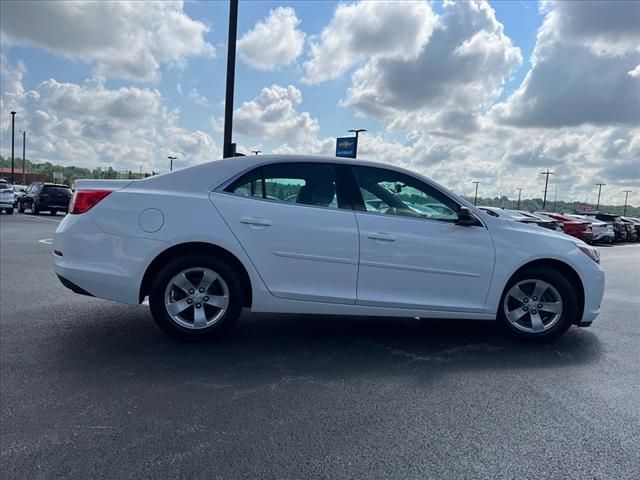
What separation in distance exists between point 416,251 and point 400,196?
0.56m

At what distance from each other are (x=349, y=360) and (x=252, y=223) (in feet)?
4.70

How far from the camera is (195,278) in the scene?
4160 mm

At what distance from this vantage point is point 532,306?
15.0ft

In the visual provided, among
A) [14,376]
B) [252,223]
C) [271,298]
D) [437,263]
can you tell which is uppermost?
[252,223]

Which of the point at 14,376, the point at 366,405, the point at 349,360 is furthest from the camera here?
the point at 349,360

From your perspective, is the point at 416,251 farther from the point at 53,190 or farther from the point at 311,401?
the point at 53,190

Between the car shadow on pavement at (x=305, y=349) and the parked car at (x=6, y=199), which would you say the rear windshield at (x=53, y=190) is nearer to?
the parked car at (x=6, y=199)

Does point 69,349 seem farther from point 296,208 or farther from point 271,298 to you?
point 296,208

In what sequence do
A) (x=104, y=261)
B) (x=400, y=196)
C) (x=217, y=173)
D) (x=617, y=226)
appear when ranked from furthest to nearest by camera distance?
1. (x=617, y=226)
2. (x=400, y=196)
3. (x=217, y=173)
4. (x=104, y=261)

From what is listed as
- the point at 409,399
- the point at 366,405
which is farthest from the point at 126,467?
the point at 409,399

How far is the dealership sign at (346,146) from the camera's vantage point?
75.2ft

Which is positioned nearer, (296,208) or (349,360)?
(349,360)

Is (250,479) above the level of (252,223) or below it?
below

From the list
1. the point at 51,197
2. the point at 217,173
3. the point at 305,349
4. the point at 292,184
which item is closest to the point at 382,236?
the point at 292,184
